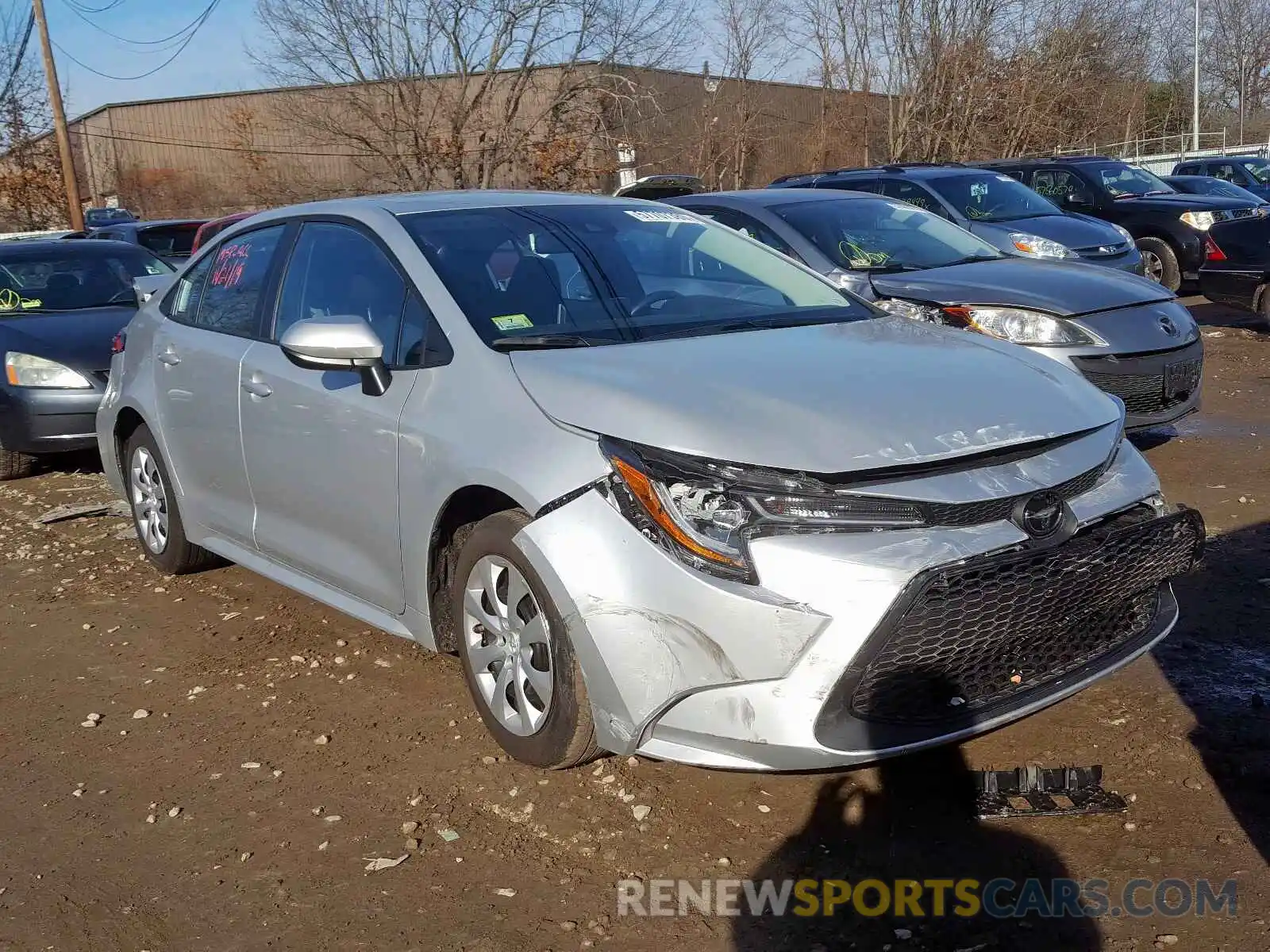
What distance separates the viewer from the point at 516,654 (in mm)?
3508

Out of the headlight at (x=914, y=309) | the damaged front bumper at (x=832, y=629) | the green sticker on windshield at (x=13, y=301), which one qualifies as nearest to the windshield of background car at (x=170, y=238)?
the green sticker on windshield at (x=13, y=301)

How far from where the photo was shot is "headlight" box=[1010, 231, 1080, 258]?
396 inches

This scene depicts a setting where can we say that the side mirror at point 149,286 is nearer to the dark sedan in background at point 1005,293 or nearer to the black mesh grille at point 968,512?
the dark sedan in background at point 1005,293

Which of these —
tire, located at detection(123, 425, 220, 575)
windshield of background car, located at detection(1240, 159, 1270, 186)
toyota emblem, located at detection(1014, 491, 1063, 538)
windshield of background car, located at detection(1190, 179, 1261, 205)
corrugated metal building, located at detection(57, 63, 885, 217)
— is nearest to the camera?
toyota emblem, located at detection(1014, 491, 1063, 538)

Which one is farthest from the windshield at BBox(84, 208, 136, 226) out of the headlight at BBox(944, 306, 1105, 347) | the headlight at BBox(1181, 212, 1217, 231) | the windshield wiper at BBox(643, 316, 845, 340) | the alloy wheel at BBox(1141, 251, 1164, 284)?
the windshield wiper at BBox(643, 316, 845, 340)

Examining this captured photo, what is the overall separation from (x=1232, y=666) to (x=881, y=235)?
422 centimetres

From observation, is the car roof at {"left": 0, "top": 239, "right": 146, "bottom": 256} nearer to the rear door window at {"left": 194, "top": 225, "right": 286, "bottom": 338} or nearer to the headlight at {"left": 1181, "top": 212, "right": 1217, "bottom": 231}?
the rear door window at {"left": 194, "top": 225, "right": 286, "bottom": 338}

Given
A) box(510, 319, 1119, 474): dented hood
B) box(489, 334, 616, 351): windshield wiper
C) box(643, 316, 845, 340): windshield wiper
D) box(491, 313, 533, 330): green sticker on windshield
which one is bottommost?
box(510, 319, 1119, 474): dented hood

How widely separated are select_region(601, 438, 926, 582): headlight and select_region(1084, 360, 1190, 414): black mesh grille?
376 centimetres

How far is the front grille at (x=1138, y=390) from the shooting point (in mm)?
6273

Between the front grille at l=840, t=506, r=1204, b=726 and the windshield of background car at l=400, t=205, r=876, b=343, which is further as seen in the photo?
the windshield of background car at l=400, t=205, r=876, b=343

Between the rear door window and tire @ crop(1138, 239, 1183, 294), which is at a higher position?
the rear door window

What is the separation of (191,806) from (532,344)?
166 centimetres

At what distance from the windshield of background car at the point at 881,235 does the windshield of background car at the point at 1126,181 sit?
7.64m
